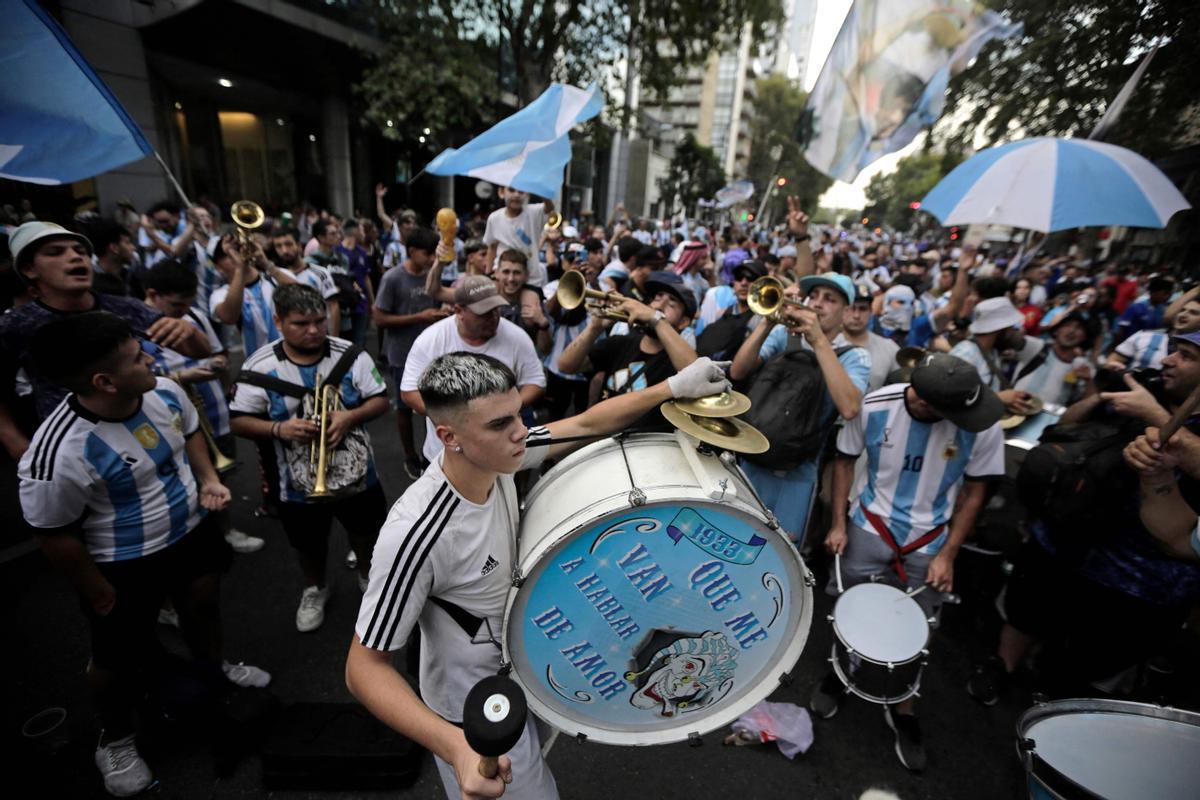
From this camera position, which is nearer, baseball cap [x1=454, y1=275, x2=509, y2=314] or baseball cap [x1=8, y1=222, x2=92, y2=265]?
baseball cap [x1=8, y1=222, x2=92, y2=265]

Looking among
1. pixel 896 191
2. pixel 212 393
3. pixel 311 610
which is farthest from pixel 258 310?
pixel 896 191

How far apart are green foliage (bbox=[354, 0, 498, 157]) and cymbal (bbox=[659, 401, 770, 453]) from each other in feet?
46.8

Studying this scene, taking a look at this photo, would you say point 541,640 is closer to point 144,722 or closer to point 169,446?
point 169,446

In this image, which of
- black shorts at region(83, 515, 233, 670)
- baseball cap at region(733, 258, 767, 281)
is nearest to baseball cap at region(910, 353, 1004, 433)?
baseball cap at region(733, 258, 767, 281)

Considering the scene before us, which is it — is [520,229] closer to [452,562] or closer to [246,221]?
[246,221]

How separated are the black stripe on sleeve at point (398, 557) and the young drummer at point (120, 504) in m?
1.72

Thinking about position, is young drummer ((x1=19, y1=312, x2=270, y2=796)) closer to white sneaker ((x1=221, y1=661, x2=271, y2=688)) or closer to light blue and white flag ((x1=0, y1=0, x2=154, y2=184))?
white sneaker ((x1=221, y1=661, x2=271, y2=688))

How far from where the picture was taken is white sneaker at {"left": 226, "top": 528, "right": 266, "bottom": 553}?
4246 mm

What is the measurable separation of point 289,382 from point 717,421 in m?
2.60

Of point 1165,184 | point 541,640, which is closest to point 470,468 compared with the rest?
point 541,640

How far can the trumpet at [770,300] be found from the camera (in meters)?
3.02

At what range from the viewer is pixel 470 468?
1.74 m

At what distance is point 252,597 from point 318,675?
1.00 metres

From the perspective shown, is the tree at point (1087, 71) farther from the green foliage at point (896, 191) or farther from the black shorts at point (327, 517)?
the green foliage at point (896, 191)
